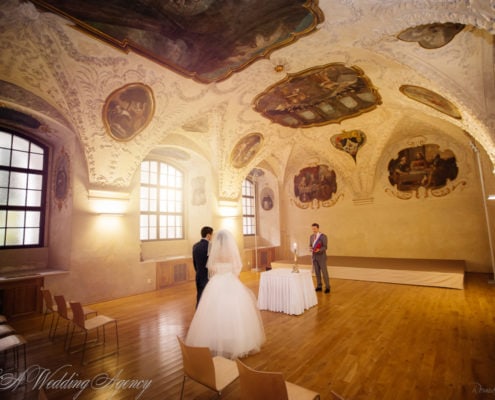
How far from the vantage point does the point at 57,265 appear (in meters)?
7.72

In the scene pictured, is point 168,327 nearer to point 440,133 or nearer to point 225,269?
point 225,269

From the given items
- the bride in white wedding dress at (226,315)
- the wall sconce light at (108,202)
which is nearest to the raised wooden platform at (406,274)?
the bride in white wedding dress at (226,315)

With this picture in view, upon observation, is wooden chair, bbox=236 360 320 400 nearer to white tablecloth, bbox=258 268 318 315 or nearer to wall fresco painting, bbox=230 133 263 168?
white tablecloth, bbox=258 268 318 315

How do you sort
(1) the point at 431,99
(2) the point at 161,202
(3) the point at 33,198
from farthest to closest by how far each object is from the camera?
(2) the point at 161,202
(3) the point at 33,198
(1) the point at 431,99

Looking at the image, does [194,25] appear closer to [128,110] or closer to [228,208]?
[128,110]

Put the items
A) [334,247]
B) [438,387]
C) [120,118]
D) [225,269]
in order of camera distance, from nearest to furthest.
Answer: [438,387]
[225,269]
[120,118]
[334,247]

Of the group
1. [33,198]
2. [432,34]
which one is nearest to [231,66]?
[432,34]

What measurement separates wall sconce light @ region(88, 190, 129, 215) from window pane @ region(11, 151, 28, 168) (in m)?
2.69

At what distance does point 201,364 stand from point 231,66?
6.21m

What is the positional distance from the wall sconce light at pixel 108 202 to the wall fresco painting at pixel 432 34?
8.28 metres

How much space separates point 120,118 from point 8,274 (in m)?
5.29

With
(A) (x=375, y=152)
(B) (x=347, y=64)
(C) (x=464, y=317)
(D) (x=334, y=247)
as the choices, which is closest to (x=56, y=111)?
(B) (x=347, y=64)

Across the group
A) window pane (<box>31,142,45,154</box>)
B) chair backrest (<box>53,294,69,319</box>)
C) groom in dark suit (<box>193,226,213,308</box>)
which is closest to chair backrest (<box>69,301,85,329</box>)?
chair backrest (<box>53,294,69,319</box>)

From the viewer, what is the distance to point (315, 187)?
14.6 m
